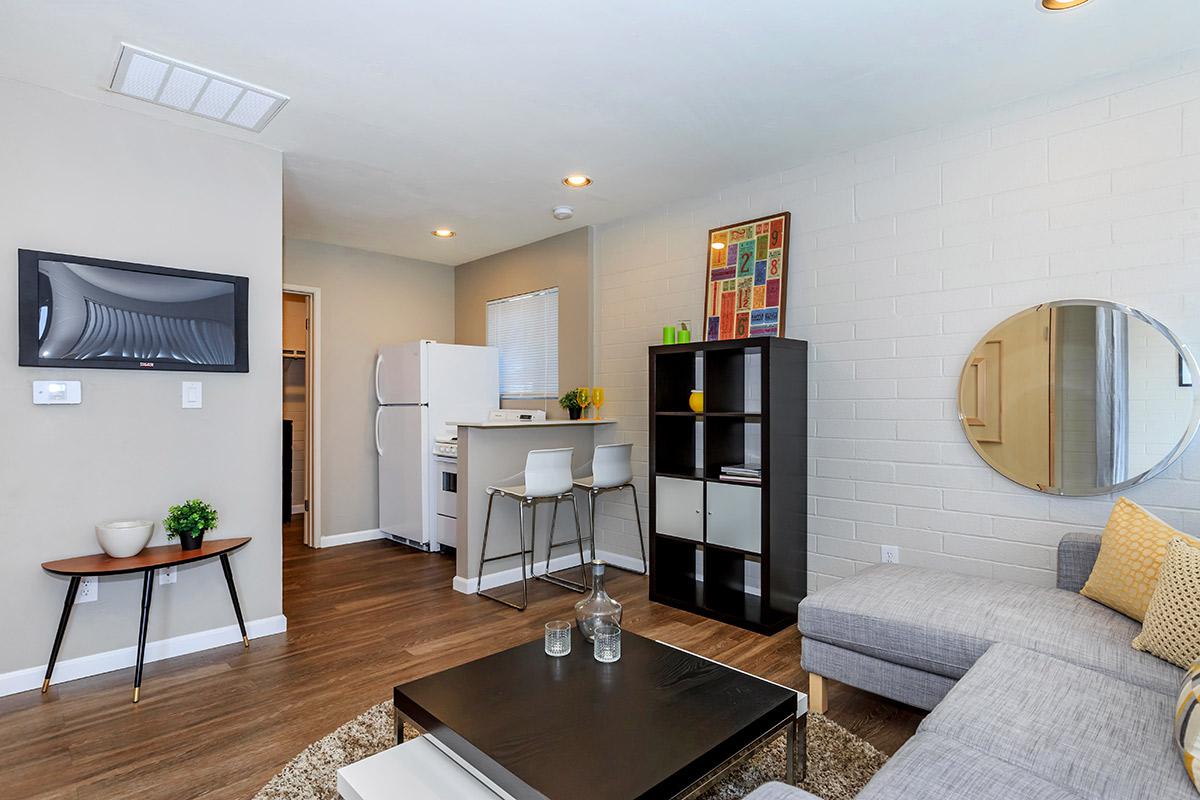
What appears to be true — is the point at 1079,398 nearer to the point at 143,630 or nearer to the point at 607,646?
the point at 607,646

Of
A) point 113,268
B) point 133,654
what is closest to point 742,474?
point 133,654

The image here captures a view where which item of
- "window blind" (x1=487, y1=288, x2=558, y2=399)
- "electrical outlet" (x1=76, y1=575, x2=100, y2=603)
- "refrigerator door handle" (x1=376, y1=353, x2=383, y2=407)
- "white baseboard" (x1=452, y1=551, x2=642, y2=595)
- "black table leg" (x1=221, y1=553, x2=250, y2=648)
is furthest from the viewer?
"refrigerator door handle" (x1=376, y1=353, x2=383, y2=407)

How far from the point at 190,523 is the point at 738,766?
2550 mm

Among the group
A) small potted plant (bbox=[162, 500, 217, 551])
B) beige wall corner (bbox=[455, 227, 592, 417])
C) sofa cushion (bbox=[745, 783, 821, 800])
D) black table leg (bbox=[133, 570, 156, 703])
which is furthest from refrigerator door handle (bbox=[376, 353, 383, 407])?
sofa cushion (bbox=[745, 783, 821, 800])

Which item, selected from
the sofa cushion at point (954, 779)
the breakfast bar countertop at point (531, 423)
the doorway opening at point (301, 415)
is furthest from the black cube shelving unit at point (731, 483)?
the doorway opening at point (301, 415)

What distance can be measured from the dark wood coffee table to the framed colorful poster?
227 centimetres

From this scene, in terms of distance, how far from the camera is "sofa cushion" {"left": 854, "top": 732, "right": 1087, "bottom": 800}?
1.31 meters

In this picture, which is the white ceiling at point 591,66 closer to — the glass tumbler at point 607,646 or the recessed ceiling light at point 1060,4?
the recessed ceiling light at point 1060,4

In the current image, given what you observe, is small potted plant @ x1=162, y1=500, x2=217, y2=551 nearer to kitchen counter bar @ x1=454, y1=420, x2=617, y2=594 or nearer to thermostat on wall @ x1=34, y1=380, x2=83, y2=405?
thermostat on wall @ x1=34, y1=380, x2=83, y2=405

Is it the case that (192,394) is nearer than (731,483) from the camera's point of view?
Yes

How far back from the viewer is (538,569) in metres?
4.52

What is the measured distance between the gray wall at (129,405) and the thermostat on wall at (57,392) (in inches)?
1.4

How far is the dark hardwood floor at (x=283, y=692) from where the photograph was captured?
2135mm

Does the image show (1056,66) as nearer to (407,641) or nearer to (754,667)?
(754,667)
